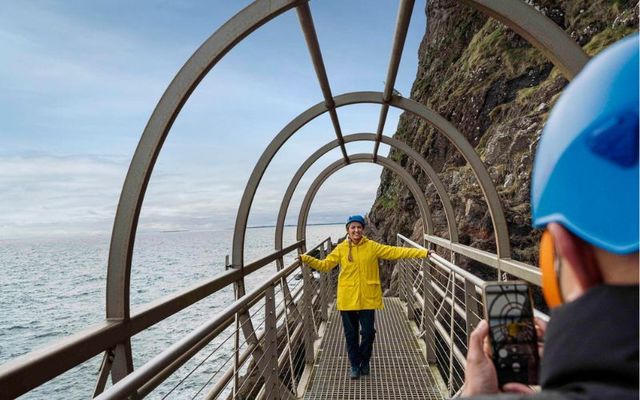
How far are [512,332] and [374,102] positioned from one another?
4.95 metres

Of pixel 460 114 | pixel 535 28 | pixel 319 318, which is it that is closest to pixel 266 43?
pixel 535 28

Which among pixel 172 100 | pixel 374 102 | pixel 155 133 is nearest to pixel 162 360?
pixel 155 133

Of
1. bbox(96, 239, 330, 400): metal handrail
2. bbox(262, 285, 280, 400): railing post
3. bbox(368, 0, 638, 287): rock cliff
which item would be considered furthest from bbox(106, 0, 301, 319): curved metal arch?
bbox(368, 0, 638, 287): rock cliff

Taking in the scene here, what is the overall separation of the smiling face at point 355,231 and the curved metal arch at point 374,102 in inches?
54.4

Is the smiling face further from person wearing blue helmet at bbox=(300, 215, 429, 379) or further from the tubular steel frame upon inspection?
the tubular steel frame

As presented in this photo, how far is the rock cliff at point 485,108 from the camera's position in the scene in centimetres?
1048

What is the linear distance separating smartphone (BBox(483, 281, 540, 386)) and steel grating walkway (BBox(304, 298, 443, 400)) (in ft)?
13.1

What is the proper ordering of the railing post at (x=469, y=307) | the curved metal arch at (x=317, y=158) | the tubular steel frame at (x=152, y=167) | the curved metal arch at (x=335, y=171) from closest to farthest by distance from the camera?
1. the tubular steel frame at (x=152, y=167)
2. the railing post at (x=469, y=307)
3. the curved metal arch at (x=317, y=158)
4. the curved metal arch at (x=335, y=171)

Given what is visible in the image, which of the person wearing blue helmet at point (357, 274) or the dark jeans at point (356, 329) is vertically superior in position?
the person wearing blue helmet at point (357, 274)

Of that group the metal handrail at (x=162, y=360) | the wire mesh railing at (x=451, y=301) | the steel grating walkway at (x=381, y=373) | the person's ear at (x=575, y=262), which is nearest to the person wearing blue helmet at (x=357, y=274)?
the steel grating walkway at (x=381, y=373)

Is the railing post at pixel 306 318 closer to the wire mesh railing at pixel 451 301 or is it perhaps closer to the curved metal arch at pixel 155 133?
the wire mesh railing at pixel 451 301

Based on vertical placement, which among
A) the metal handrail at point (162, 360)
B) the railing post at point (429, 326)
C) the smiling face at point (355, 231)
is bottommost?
the railing post at point (429, 326)

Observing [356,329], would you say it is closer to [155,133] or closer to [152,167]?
[152,167]

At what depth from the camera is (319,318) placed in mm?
7766
